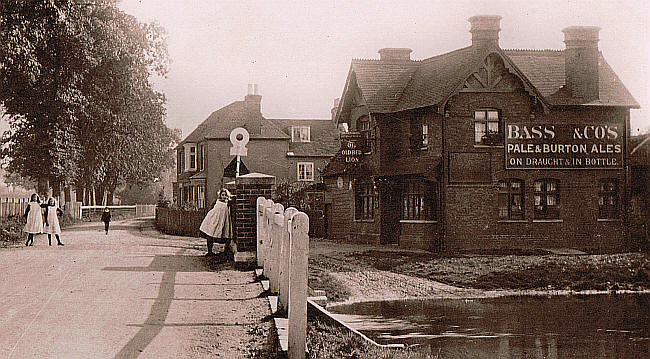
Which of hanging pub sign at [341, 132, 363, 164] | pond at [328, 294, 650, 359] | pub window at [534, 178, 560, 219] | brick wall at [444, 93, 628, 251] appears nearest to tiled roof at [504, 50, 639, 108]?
brick wall at [444, 93, 628, 251]

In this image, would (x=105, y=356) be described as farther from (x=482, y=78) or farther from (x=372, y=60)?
(x=372, y=60)

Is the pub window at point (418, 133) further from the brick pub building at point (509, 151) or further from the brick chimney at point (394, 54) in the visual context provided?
the brick chimney at point (394, 54)

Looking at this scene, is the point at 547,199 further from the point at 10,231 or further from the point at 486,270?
the point at 10,231

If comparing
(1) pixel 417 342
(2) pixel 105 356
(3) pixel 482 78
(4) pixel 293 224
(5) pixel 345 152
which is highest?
(3) pixel 482 78

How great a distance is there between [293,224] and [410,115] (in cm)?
2523

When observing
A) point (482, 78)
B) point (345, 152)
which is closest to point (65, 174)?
point (345, 152)

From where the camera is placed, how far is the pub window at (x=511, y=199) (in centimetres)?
2966

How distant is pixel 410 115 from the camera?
31.9 meters

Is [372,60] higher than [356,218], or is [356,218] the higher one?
[372,60]

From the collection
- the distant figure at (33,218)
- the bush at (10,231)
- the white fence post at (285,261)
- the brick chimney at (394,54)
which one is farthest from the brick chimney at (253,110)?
the white fence post at (285,261)

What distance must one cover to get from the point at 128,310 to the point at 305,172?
4551 centimetres

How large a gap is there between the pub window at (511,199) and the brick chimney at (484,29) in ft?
17.7

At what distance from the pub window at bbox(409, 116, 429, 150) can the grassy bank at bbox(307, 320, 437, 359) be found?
22.4m

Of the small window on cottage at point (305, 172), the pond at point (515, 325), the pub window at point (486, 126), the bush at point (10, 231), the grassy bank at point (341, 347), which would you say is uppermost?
the pub window at point (486, 126)
